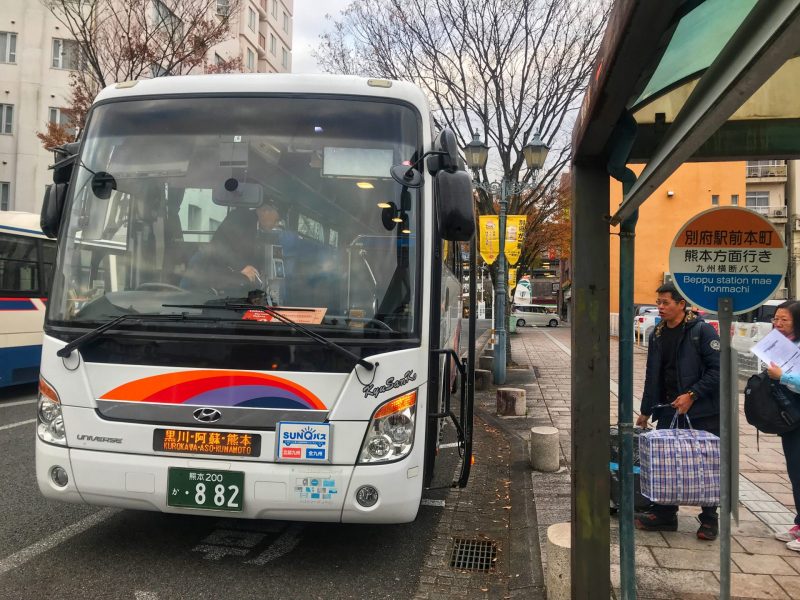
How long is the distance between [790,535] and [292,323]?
3.80 meters

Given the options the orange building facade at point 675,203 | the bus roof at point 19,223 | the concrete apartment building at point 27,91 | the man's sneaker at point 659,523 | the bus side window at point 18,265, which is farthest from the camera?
the orange building facade at point 675,203

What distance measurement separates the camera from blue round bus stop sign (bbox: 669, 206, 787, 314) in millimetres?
2553

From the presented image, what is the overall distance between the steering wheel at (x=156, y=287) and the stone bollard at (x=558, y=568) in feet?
9.05

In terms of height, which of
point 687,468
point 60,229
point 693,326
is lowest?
point 687,468

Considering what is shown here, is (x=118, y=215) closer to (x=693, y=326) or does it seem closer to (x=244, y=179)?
(x=244, y=179)

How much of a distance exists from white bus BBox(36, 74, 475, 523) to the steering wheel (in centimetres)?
1

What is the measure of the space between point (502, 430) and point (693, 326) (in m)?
4.37

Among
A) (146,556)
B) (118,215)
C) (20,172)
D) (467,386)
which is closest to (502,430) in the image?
(467,386)

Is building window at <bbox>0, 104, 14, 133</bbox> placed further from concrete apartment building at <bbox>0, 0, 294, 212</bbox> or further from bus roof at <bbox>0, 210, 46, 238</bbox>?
bus roof at <bbox>0, 210, 46, 238</bbox>

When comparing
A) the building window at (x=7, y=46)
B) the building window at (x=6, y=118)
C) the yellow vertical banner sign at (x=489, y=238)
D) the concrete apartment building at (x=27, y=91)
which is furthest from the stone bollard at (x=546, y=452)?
the building window at (x=7, y=46)

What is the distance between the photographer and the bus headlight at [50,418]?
369 centimetres

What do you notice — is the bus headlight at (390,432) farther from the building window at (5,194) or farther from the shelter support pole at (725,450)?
the building window at (5,194)

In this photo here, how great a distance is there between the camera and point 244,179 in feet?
12.6

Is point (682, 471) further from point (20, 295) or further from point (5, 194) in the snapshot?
point (5, 194)
